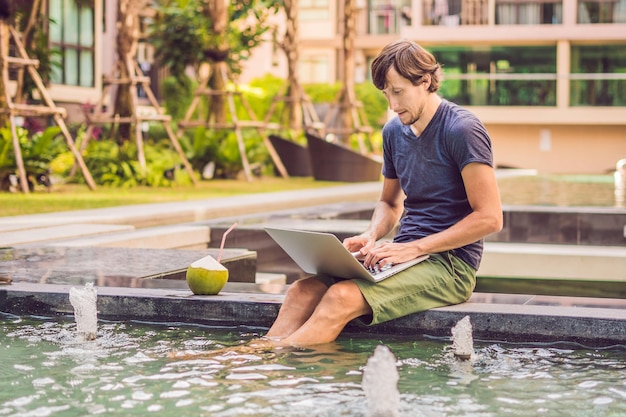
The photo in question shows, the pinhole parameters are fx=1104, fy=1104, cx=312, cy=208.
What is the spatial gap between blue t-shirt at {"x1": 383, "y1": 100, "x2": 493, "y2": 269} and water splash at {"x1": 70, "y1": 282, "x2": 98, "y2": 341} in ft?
5.07

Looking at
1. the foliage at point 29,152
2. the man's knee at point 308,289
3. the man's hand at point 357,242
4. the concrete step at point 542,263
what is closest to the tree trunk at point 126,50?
the foliage at point 29,152

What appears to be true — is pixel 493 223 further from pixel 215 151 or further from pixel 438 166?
pixel 215 151

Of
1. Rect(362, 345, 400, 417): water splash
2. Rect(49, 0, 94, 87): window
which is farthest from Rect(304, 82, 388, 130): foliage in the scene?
Rect(362, 345, 400, 417): water splash

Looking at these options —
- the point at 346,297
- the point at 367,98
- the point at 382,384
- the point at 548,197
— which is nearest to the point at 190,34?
the point at 548,197

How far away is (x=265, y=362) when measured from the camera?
15.8ft

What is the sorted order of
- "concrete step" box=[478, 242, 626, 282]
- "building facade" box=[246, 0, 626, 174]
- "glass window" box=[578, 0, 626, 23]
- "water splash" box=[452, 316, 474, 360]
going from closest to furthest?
"water splash" box=[452, 316, 474, 360]
"concrete step" box=[478, 242, 626, 282]
"building facade" box=[246, 0, 626, 174]
"glass window" box=[578, 0, 626, 23]

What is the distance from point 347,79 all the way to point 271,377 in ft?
81.7

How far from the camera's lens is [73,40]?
36500 millimetres

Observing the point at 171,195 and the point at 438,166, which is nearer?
the point at 438,166

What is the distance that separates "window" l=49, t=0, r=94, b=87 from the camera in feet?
117

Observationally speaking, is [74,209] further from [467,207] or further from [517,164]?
[517,164]

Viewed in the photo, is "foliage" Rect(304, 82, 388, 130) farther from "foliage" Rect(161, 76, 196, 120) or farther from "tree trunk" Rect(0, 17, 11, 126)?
"tree trunk" Rect(0, 17, 11, 126)

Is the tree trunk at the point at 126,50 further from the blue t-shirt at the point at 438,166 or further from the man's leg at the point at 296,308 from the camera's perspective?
the man's leg at the point at 296,308

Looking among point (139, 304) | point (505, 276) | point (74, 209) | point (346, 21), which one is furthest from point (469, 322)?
point (346, 21)
